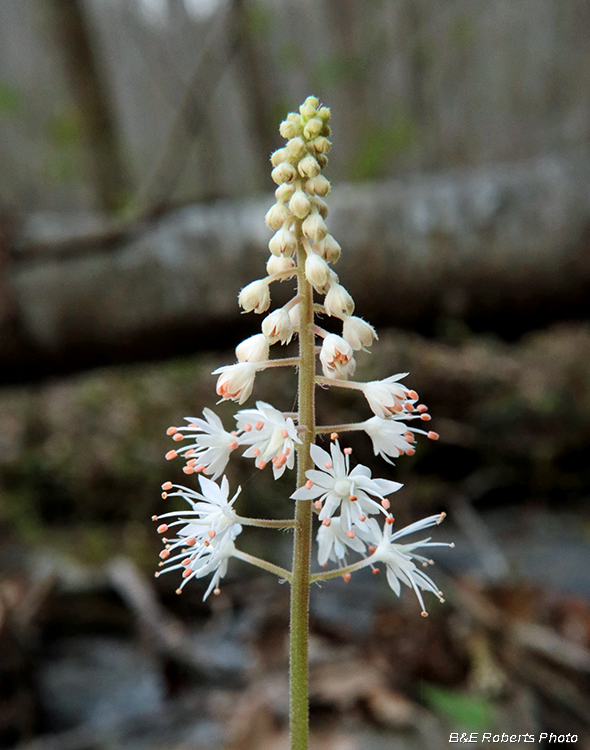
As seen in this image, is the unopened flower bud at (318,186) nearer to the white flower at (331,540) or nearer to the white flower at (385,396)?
the white flower at (385,396)

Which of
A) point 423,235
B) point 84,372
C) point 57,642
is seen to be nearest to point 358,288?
point 423,235

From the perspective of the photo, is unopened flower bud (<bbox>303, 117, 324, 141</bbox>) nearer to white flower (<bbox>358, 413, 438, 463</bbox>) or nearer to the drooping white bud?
the drooping white bud

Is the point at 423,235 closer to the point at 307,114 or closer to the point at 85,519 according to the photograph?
the point at 307,114

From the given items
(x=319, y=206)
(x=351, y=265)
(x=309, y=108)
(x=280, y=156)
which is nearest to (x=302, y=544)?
(x=319, y=206)

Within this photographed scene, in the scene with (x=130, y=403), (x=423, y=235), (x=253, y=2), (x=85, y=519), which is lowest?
(x=85, y=519)

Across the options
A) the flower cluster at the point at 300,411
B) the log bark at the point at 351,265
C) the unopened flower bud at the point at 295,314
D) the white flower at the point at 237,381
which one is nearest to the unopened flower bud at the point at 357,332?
the flower cluster at the point at 300,411
